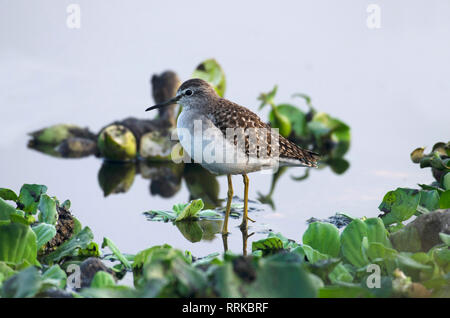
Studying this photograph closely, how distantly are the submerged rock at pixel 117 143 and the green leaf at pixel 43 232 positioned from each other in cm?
479

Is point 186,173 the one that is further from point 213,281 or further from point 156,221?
point 213,281

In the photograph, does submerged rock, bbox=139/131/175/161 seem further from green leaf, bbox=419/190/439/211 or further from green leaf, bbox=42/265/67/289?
green leaf, bbox=42/265/67/289

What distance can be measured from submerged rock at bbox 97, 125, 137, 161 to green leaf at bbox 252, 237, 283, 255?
5039mm

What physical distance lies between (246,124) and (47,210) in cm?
221

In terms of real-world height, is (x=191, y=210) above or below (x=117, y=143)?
below

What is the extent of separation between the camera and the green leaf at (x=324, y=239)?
520cm

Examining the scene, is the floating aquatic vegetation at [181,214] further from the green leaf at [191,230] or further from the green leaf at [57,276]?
the green leaf at [57,276]

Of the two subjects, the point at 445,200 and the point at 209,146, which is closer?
the point at 445,200

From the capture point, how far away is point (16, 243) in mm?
4676

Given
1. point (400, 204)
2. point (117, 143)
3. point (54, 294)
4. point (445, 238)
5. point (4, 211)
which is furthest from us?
point (117, 143)

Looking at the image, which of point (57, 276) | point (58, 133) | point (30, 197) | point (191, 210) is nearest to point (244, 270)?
point (57, 276)

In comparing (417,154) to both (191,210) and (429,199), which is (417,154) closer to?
(429,199)

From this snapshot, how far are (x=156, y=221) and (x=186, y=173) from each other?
2.60 metres

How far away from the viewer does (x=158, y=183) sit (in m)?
9.13
